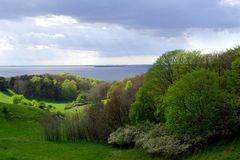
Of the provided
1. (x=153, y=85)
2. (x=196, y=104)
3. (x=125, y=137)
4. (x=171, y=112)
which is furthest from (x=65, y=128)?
(x=196, y=104)

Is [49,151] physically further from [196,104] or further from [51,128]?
[196,104]

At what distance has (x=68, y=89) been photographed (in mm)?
188500

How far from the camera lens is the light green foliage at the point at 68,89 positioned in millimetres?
186450

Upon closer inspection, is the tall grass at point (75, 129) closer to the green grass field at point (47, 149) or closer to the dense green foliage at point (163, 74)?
the green grass field at point (47, 149)

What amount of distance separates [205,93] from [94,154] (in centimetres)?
1830

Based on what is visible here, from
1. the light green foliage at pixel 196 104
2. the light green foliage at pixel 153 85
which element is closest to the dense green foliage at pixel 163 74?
the light green foliage at pixel 153 85

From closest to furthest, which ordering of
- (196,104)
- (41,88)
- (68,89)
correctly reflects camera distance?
1. (196,104)
2. (41,88)
3. (68,89)

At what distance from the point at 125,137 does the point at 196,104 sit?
1784 cm

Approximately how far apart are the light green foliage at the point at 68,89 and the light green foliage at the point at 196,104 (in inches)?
5770

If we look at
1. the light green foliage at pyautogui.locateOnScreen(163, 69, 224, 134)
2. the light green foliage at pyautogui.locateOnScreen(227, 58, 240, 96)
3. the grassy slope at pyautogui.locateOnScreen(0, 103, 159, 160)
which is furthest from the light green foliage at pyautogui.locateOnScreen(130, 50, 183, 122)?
the light green foliage at pyautogui.locateOnScreen(227, 58, 240, 96)

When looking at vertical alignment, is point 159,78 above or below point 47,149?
above

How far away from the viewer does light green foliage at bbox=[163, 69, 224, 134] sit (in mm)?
41875

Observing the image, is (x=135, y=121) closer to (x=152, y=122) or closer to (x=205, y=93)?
(x=152, y=122)

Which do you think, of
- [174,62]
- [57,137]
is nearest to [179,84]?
[174,62]
